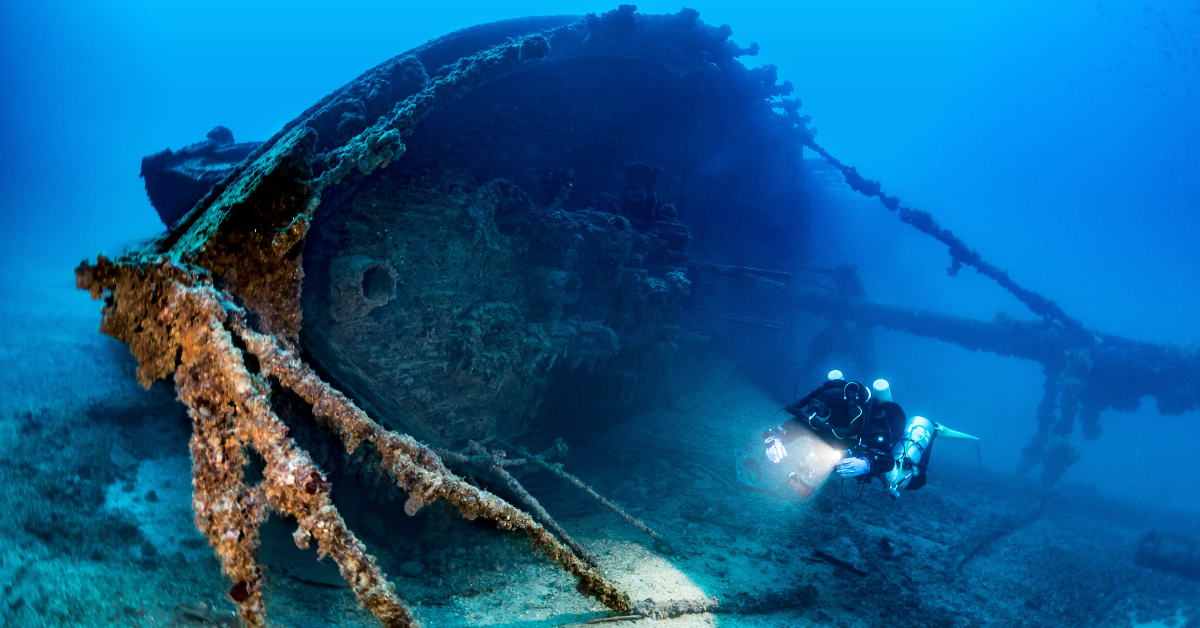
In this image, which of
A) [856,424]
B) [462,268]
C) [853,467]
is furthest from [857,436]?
[462,268]

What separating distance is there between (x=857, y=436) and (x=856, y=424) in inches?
5.8

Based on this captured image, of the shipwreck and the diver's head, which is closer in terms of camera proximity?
the shipwreck

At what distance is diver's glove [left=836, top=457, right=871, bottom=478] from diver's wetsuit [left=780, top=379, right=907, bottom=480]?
32 cm

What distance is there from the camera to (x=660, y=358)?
796 centimetres

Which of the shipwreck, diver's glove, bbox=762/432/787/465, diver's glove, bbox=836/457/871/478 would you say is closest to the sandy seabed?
the shipwreck

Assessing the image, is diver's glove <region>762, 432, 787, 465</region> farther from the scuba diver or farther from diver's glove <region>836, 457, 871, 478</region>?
diver's glove <region>836, 457, 871, 478</region>

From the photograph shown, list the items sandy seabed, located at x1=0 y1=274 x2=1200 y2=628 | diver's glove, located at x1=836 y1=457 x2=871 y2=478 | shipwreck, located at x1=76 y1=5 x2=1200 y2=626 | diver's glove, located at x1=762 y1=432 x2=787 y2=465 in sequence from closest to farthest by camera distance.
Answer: shipwreck, located at x1=76 y1=5 x2=1200 y2=626
sandy seabed, located at x1=0 y1=274 x2=1200 y2=628
diver's glove, located at x1=836 y1=457 x2=871 y2=478
diver's glove, located at x1=762 y1=432 x2=787 y2=465

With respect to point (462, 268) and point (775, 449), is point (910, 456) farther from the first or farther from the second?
point (462, 268)

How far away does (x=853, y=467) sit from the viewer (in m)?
4.72

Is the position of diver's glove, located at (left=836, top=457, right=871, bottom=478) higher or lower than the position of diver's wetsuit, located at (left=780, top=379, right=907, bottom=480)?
lower

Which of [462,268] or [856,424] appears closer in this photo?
[856,424]

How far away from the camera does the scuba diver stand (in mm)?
5020

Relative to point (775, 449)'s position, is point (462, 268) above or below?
above

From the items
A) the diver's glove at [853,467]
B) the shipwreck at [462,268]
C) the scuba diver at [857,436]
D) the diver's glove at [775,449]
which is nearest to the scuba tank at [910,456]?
the scuba diver at [857,436]
